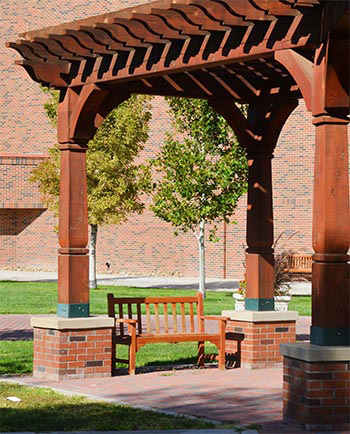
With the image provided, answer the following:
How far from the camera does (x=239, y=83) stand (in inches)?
513

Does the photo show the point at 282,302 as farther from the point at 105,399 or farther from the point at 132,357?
the point at 105,399

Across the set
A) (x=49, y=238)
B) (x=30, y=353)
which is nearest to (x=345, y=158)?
(x=30, y=353)

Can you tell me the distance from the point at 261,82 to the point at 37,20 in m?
29.2

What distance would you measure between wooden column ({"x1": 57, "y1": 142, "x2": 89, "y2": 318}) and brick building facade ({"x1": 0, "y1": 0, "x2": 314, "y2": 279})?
70.8 ft

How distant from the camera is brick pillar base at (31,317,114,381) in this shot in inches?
461

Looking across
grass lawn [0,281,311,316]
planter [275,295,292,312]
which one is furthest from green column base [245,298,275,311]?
grass lawn [0,281,311,316]

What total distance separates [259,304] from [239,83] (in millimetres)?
2738

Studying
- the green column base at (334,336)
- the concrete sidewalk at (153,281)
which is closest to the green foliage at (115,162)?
the concrete sidewalk at (153,281)

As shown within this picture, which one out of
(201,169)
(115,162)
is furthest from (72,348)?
(115,162)

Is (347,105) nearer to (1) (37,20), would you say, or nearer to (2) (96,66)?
(2) (96,66)

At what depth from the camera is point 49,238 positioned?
40000mm

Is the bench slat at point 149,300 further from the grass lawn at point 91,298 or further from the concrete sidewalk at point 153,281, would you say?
the concrete sidewalk at point 153,281

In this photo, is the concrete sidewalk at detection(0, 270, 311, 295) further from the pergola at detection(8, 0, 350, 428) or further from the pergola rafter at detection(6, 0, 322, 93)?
the pergola rafter at detection(6, 0, 322, 93)

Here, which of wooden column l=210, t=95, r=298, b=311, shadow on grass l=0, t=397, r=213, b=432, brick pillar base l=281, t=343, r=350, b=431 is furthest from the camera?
wooden column l=210, t=95, r=298, b=311
